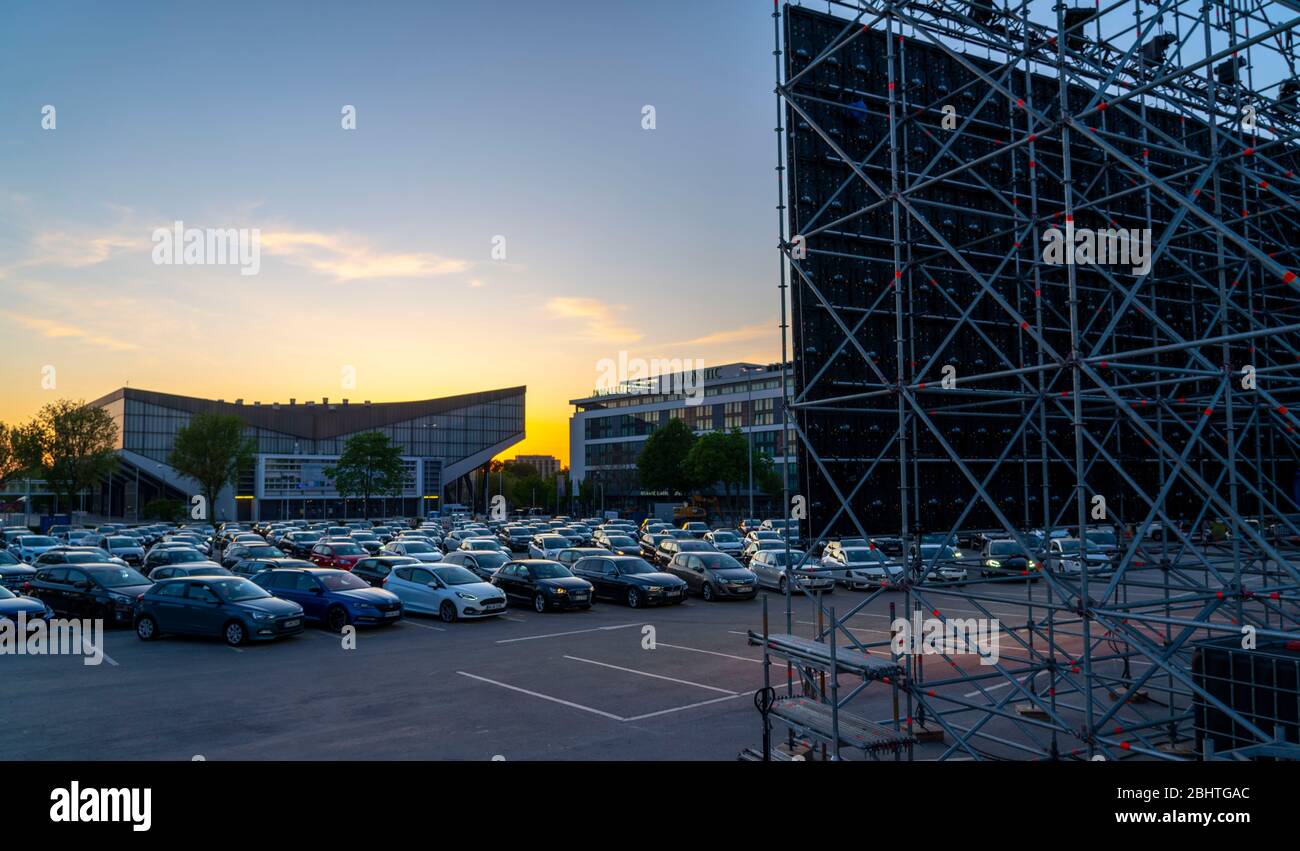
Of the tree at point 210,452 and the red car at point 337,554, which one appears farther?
the tree at point 210,452

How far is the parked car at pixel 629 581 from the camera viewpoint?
24219mm

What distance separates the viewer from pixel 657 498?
108 m

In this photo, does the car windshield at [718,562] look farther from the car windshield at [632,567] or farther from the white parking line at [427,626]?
the white parking line at [427,626]

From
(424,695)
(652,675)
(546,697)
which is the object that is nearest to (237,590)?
(424,695)

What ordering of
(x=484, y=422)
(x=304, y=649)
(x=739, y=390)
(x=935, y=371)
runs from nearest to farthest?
(x=935, y=371)
(x=304, y=649)
(x=739, y=390)
(x=484, y=422)

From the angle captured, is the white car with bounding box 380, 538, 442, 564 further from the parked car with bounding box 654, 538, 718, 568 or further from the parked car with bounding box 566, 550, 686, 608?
the parked car with bounding box 654, 538, 718, 568

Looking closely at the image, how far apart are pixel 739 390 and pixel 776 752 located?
9165 cm

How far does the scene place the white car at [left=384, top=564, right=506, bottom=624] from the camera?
69.7 feet

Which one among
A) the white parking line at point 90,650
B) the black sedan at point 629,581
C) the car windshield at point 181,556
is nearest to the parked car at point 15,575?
the white parking line at point 90,650

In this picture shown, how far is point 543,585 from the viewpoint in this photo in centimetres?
2319

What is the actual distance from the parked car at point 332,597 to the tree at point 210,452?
71.9 metres

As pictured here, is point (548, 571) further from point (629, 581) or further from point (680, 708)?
point (680, 708)
